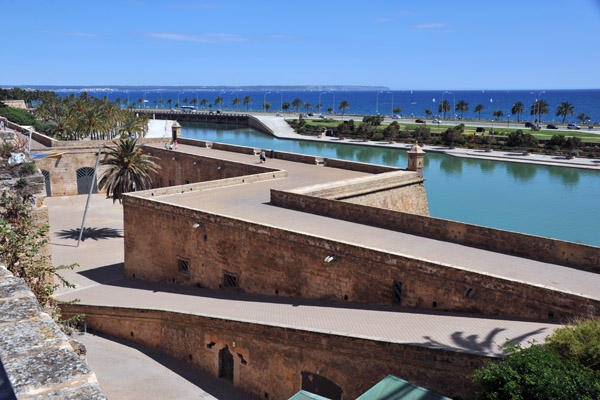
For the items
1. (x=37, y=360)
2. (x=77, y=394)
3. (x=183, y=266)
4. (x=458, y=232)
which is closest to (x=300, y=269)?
(x=458, y=232)

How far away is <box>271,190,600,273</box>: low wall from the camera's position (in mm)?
14609

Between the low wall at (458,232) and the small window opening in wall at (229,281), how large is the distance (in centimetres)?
401

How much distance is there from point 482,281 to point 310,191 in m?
9.51

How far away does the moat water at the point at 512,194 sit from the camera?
3230 centimetres

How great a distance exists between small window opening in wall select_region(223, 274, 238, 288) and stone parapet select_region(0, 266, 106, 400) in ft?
47.5

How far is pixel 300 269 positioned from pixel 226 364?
3.44 metres

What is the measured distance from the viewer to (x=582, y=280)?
13453 mm

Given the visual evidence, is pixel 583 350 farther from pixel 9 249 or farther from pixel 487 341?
pixel 9 249

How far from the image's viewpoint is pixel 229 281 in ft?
59.5

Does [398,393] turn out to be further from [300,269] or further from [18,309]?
[18,309]

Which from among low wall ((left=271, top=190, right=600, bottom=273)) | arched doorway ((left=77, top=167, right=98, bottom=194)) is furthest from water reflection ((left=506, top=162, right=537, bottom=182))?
arched doorway ((left=77, top=167, right=98, bottom=194))

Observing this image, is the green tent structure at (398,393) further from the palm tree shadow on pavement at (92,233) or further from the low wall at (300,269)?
the palm tree shadow on pavement at (92,233)

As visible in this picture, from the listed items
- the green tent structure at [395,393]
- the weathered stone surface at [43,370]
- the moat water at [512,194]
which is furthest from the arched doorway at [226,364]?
the moat water at [512,194]

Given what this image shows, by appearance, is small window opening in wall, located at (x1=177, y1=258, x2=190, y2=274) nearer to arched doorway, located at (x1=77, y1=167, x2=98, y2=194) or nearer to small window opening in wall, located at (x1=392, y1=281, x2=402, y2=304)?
small window opening in wall, located at (x1=392, y1=281, x2=402, y2=304)
